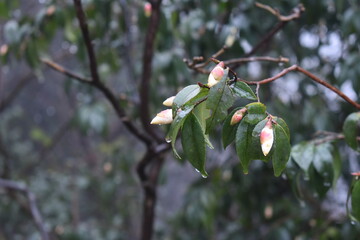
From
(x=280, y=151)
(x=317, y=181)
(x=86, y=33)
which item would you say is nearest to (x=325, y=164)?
(x=317, y=181)

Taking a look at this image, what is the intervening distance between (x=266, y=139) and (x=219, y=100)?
0.25ft

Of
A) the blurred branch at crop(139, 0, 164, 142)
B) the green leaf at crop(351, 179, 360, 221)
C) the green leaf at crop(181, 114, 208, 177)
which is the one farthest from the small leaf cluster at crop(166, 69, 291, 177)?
the blurred branch at crop(139, 0, 164, 142)

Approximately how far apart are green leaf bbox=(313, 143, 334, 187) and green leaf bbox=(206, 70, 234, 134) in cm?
39

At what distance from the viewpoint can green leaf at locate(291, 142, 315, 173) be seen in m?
0.86

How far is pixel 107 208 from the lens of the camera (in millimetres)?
3035

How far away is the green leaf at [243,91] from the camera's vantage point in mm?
566

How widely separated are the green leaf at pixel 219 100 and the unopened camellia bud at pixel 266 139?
5cm

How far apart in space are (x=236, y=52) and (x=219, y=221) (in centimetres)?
114

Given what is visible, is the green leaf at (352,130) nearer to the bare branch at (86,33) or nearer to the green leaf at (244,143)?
the green leaf at (244,143)

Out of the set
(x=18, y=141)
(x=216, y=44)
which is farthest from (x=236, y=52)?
(x=18, y=141)

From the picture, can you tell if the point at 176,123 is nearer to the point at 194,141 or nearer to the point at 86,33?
the point at 194,141

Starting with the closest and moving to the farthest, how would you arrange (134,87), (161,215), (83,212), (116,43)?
(134,87), (116,43), (161,215), (83,212)

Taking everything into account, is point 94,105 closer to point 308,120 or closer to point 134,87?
point 134,87

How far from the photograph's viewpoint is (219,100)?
54 centimetres
